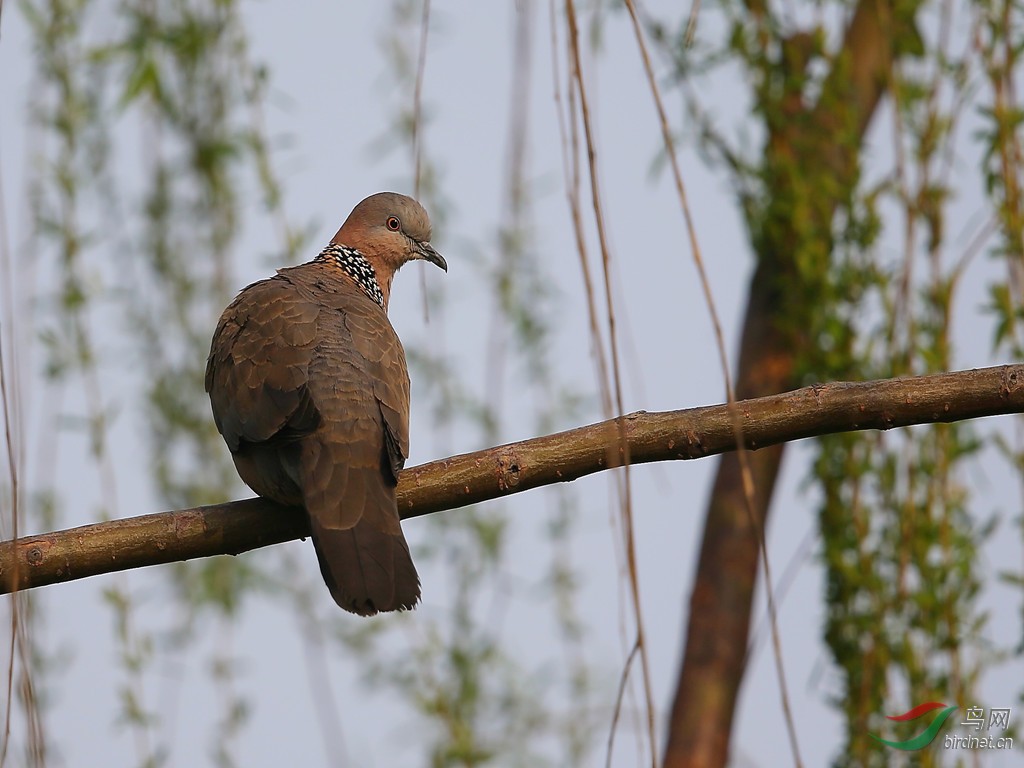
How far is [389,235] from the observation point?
15.2 feet

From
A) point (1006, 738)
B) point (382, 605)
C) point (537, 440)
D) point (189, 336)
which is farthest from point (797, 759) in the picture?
point (189, 336)

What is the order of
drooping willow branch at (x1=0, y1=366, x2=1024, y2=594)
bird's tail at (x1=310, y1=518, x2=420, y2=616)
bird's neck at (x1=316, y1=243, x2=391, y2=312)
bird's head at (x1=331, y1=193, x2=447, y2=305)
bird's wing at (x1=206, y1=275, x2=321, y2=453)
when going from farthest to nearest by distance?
bird's head at (x1=331, y1=193, x2=447, y2=305)
bird's neck at (x1=316, y1=243, x2=391, y2=312)
bird's wing at (x1=206, y1=275, x2=321, y2=453)
bird's tail at (x1=310, y1=518, x2=420, y2=616)
drooping willow branch at (x1=0, y1=366, x2=1024, y2=594)

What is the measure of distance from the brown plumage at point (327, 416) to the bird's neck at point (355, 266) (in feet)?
1.40

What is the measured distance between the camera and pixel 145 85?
388 cm

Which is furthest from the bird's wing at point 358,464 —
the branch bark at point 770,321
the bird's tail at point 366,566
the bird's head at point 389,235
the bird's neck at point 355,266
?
the branch bark at point 770,321

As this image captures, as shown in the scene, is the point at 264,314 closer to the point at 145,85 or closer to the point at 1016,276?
the point at 145,85

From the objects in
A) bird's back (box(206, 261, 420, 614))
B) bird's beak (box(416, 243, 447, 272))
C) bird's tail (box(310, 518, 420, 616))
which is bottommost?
bird's tail (box(310, 518, 420, 616))

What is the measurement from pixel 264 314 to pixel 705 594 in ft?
7.43

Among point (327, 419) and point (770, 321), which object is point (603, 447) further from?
point (770, 321)

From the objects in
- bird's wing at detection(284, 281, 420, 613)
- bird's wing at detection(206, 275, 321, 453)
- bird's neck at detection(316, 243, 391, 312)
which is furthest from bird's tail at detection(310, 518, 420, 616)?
bird's neck at detection(316, 243, 391, 312)

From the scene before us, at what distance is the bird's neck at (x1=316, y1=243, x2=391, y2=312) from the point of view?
4281 millimetres

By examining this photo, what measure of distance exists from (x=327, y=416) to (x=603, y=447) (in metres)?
0.82

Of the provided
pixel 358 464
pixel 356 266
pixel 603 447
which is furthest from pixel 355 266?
pixel 603 447

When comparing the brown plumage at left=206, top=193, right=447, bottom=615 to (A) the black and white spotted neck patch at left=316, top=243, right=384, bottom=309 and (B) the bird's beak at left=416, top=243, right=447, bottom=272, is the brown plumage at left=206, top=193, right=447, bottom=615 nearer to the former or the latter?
(A) the black and white spotted neck patch at left=316, top=243, right=384, bottom=309
